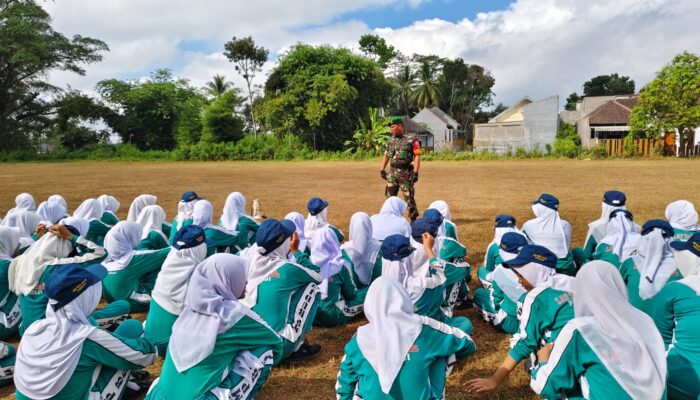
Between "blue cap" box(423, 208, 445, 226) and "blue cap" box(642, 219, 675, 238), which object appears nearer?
"blue cap" box(642, 219, 675, 238)

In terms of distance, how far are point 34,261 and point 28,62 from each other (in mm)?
44509

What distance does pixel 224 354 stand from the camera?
2631mm

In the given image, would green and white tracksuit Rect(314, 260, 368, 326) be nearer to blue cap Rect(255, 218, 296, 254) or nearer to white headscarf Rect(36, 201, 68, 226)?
blue cap Rect(255, 218, 296, 254)

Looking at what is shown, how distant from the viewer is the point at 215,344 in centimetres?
257

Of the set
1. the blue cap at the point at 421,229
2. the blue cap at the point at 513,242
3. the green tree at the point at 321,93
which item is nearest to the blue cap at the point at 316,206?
the blue cap at the point at 421,229

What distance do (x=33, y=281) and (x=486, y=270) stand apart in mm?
4455

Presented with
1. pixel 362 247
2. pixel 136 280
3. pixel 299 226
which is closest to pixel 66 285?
pixel 136 280

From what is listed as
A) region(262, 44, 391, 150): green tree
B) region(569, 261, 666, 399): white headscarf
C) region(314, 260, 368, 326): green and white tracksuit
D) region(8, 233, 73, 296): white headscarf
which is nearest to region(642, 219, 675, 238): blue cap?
region(569, 261, 666, 399): white headscarf

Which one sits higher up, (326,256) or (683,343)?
(326,256)

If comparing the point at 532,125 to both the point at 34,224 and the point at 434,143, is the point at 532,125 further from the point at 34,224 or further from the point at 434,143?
the point at 34,224

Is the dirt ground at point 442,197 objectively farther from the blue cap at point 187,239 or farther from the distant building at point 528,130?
the distant building at point 528,130

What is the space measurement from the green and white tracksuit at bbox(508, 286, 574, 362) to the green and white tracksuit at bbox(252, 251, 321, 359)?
5.52 ft

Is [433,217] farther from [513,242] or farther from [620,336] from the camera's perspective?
[620,336]

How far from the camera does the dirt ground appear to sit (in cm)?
385
